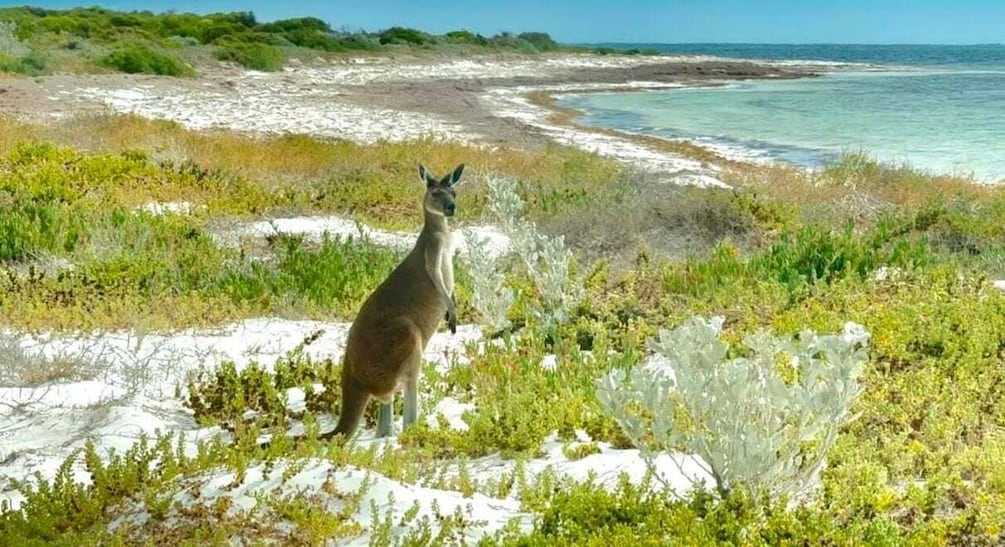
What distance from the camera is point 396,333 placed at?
17.7 ft

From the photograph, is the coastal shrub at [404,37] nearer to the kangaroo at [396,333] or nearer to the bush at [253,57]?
the bush at [253,57]

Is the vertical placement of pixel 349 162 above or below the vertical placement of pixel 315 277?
above

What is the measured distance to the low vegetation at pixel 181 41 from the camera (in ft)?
133

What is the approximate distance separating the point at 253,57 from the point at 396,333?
4869 cm

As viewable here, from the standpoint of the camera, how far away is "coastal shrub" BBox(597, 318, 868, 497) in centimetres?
413

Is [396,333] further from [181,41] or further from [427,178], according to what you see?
[181,41]

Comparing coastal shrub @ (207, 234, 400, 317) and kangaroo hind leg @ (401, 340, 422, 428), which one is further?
coastal shrub @ (207, 234, 400, 317)

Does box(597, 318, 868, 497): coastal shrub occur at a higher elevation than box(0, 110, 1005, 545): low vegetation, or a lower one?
higher

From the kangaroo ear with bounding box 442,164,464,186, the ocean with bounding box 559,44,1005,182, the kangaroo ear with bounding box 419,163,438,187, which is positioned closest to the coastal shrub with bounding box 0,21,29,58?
the ocean with bounding box 559,44,1005,182

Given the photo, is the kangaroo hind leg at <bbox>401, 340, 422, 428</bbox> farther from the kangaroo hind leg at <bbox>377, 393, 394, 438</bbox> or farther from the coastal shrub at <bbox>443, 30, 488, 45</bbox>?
the coastal shrub at <bbox>443, 30, 488, 45</bbox>

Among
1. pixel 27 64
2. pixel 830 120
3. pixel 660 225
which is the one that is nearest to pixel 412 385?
pixel 660 225

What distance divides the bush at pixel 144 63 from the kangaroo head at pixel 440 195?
37011 mm

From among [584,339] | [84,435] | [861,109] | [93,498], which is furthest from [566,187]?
[861,109]

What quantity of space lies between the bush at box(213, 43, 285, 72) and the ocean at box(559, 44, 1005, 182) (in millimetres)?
15817
